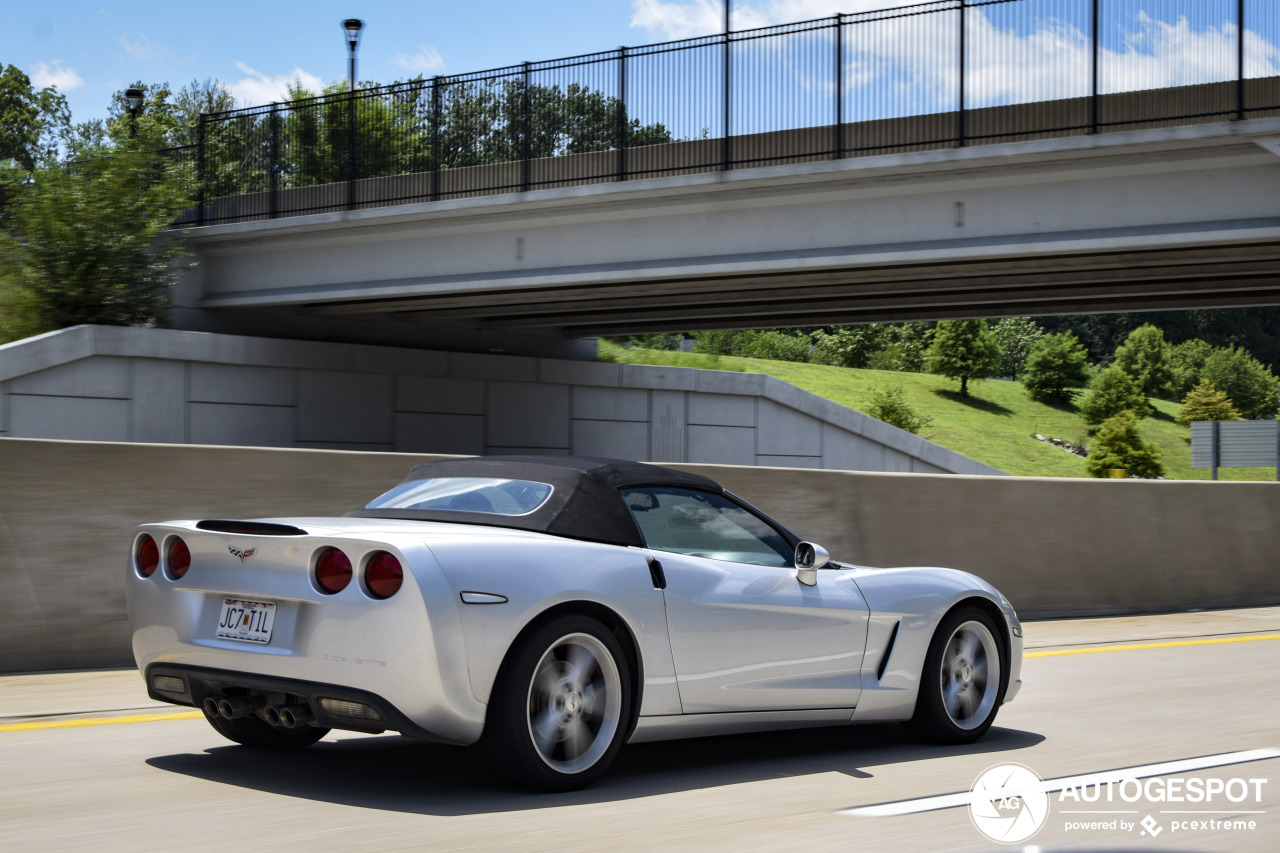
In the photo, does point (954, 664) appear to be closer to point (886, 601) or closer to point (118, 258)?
point (886, 601)

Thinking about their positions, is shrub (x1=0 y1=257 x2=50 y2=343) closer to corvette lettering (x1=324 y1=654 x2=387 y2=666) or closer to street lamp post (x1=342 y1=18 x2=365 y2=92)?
street lamp post (x1=342 y1=18 x2=365 y2=92)

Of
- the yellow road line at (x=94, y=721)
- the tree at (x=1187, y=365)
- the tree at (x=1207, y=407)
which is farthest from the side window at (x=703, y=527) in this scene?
the tree at (x=1187, y=365)

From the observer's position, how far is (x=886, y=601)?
639 centimetres

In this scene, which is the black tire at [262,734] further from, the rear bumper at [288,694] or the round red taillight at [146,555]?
the round red taillight at [146,555]

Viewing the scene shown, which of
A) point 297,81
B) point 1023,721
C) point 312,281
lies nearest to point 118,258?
point 312,281

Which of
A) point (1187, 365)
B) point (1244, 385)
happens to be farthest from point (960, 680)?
point (1187, 365)

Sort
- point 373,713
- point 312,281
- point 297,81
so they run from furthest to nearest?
point 297,81 < point 312,281 < point 373,713

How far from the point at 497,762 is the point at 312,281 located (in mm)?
22075

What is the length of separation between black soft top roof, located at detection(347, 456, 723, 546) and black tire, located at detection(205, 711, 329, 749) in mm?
1019

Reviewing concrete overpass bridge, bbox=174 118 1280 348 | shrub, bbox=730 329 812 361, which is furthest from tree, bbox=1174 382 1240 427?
concrete overpass bridge, bbox=174 118 1280 348

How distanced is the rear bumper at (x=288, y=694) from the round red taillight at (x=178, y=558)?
35 centimetres

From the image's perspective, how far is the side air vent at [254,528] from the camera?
5.14 meters

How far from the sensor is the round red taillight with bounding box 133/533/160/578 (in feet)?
18.4

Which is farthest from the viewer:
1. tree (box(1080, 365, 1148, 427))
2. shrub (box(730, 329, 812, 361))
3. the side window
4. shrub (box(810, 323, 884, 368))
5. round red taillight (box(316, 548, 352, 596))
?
shrub (box(810, 323, 884, 368))
